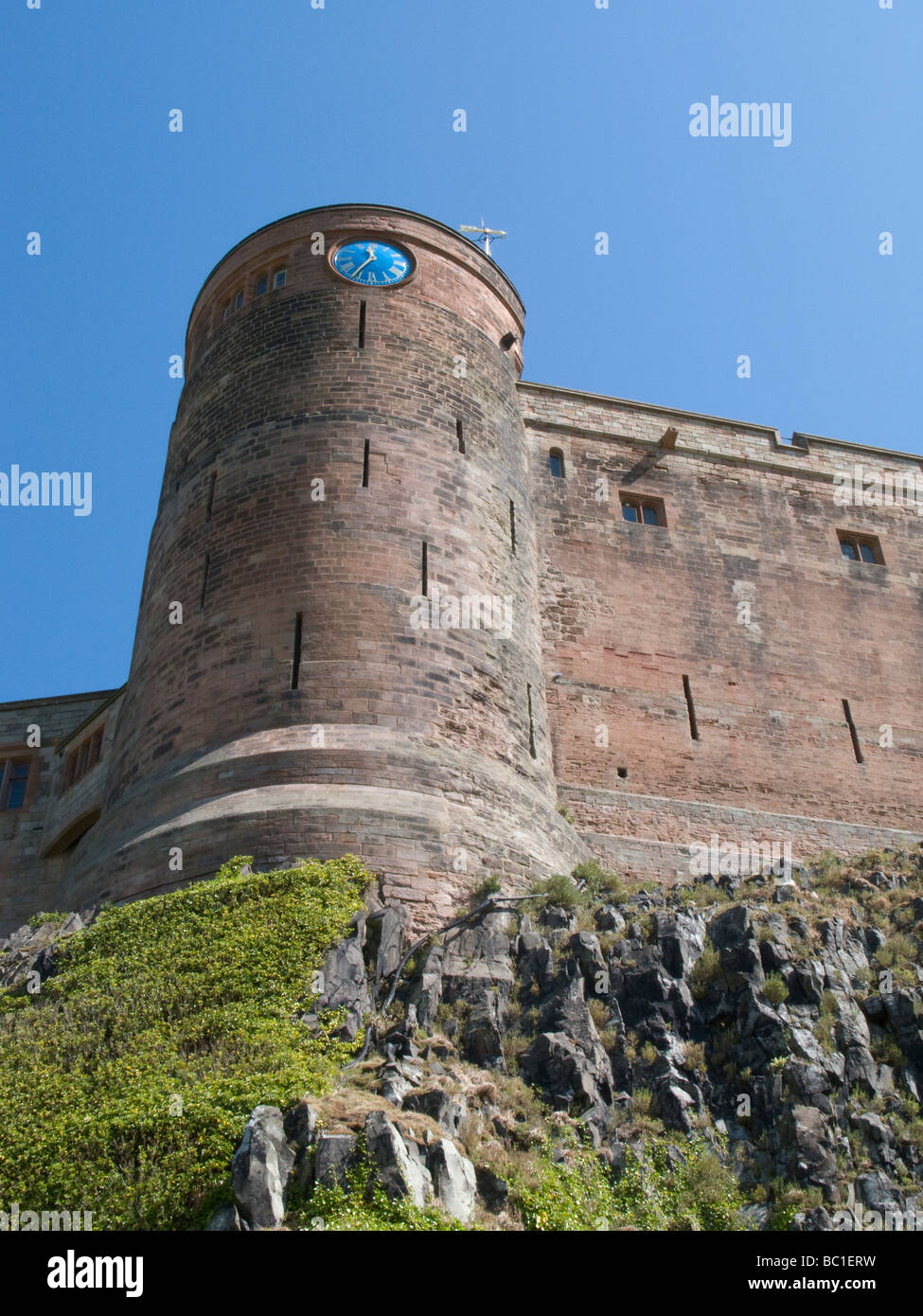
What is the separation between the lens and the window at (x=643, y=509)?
23266 mm

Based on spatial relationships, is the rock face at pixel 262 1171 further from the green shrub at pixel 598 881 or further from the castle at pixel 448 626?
the green shrub at pixel 598 881

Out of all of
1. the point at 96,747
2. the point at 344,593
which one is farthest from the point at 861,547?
the point at 96,747

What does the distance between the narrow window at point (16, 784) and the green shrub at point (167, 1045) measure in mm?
8153

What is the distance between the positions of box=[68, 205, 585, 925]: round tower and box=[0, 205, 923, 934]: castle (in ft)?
0.15

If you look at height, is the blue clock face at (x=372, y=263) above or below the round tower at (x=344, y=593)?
above

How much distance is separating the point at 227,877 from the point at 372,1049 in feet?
9.72

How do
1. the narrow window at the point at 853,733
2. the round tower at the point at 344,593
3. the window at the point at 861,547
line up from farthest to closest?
the window at the point at 861,547, the narrow window at the point at 853,733, the round tower at the point at 344,593

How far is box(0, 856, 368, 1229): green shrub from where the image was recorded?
35.0ft

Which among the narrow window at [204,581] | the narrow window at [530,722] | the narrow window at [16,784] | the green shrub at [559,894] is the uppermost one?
the narrow window at [204,581]

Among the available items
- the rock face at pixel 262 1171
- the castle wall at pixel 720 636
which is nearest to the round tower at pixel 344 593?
the castle wall at pixel 720 636

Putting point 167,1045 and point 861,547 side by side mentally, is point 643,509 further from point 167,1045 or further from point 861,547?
point 167,1045
